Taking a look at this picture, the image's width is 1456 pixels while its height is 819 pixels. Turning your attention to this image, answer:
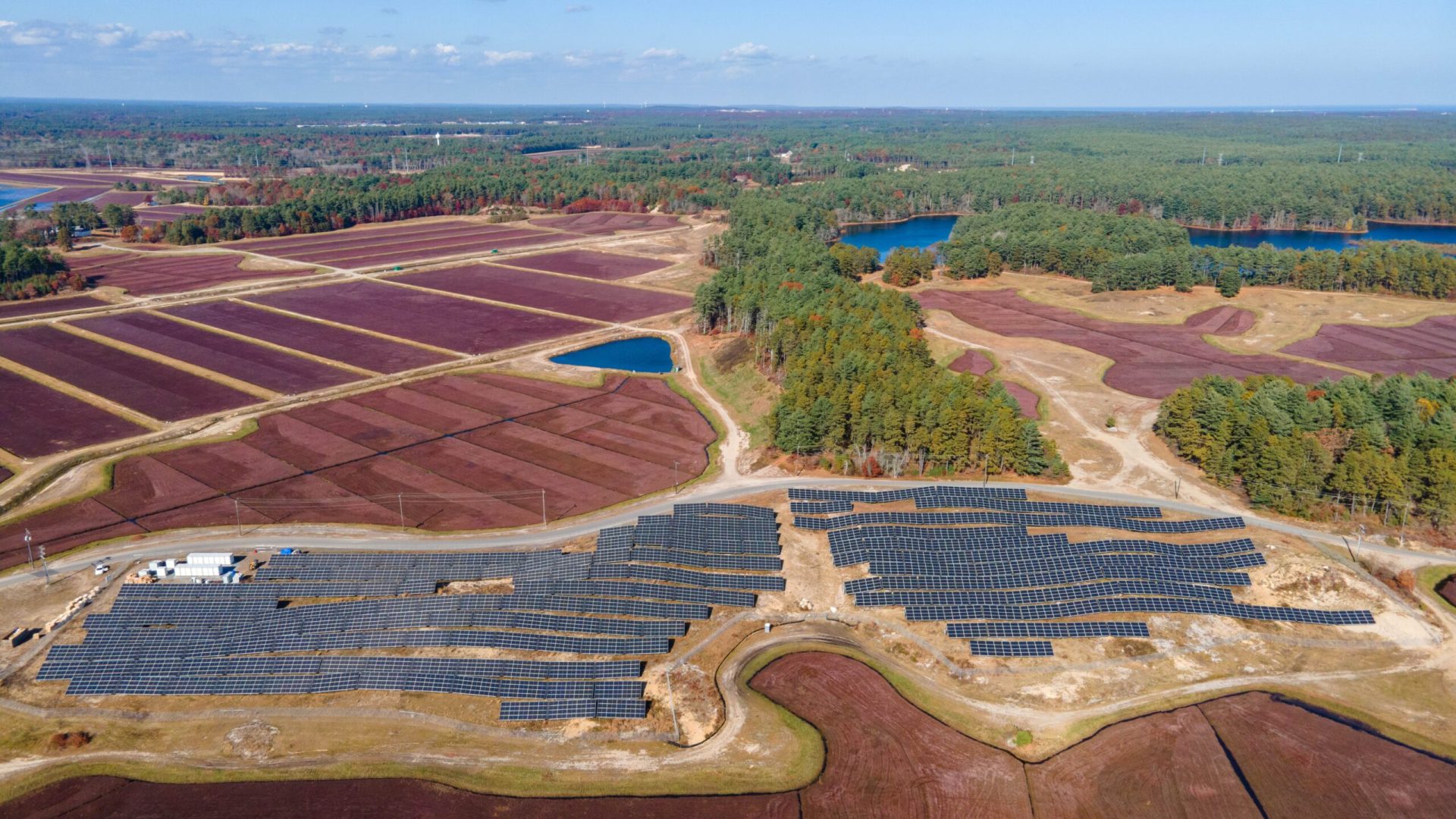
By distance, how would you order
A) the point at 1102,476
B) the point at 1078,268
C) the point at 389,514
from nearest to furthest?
the point at 389,514, the point at 1102,476, the point at 1078,268

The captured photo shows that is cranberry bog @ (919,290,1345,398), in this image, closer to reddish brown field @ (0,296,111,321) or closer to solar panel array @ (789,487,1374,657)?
solar panel array @ (789,487,1374,657)

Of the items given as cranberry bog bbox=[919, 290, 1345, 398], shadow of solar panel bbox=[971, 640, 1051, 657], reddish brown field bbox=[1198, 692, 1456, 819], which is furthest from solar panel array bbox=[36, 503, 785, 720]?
cranberry bog bbox=[919, 290, 1345, 398]

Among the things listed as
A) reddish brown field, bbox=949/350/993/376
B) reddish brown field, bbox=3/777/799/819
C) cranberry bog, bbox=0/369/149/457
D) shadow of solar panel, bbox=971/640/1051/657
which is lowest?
reddish brown field, bbox=3/777/799/819

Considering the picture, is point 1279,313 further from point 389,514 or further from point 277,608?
point 277,608

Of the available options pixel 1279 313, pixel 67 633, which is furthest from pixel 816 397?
pixel 1279 313

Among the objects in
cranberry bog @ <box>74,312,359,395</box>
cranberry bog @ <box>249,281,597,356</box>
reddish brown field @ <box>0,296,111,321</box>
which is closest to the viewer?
cranberry bog @ <box>74,312,359,395</box>

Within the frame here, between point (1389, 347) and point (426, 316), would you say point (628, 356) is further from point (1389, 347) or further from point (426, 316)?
point (1389, 347)

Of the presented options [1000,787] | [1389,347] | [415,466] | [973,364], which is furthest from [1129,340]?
[415,466]
